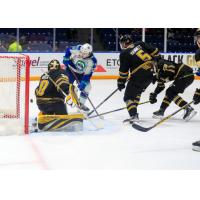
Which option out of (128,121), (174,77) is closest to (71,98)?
(128,121)

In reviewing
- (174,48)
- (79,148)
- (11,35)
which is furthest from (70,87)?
(174,48)

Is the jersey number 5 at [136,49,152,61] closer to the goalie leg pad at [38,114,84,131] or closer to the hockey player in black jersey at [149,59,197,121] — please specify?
the hockey player in black jersey at [149,59,197,121]

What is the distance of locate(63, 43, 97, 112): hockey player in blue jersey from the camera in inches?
213

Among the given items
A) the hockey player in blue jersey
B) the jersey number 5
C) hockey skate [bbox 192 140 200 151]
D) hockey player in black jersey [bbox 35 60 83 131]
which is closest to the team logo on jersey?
the hockey player in blue jersey

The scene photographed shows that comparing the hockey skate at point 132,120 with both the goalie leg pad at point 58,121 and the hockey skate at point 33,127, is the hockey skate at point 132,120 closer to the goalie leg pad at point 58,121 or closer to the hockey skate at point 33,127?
the goalie leg pad at point 58,121

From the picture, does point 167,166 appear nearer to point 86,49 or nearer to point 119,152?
point 119,152

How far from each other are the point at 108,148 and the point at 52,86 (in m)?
0.82

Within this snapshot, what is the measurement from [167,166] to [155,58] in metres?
1.77

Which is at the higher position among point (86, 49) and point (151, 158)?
point (86, 49)

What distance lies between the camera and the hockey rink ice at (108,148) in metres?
3.62

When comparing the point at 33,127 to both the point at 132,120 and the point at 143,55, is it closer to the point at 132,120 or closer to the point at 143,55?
the point at 132,120

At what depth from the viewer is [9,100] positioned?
536cm

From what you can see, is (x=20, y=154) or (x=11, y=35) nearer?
(x=20, y=154)

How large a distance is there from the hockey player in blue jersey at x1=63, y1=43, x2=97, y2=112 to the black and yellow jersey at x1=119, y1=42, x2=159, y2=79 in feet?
1.64
